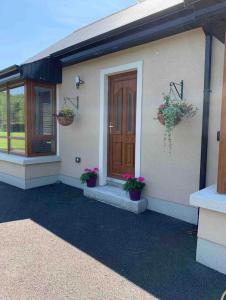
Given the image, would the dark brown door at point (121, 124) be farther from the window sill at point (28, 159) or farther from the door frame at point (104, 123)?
the window sill at point (28, 159)

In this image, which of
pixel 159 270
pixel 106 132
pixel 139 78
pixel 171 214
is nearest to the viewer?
pixel 159 270

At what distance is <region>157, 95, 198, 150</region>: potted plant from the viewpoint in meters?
3.43

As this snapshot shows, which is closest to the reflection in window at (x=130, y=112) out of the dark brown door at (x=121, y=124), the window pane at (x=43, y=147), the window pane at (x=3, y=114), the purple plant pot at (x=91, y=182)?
the dark brown door at (x=121, y=124)

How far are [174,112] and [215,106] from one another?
58 centimetres

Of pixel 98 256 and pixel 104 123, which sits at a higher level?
pixel 104 123

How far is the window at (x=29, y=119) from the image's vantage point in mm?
5672

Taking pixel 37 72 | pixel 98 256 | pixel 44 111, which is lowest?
pixel 98 256

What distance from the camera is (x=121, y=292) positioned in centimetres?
211

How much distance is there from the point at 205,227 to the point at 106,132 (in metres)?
3.02

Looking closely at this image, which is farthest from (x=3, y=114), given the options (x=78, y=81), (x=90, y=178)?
(x=90, y=178)

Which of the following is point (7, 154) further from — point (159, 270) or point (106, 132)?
point (159, 270)

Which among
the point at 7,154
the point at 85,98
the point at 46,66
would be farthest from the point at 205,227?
the point at 7,154

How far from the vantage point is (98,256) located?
2.70 meters

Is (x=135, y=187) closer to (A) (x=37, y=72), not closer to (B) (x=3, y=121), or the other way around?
(A) (x=37, y=72)
